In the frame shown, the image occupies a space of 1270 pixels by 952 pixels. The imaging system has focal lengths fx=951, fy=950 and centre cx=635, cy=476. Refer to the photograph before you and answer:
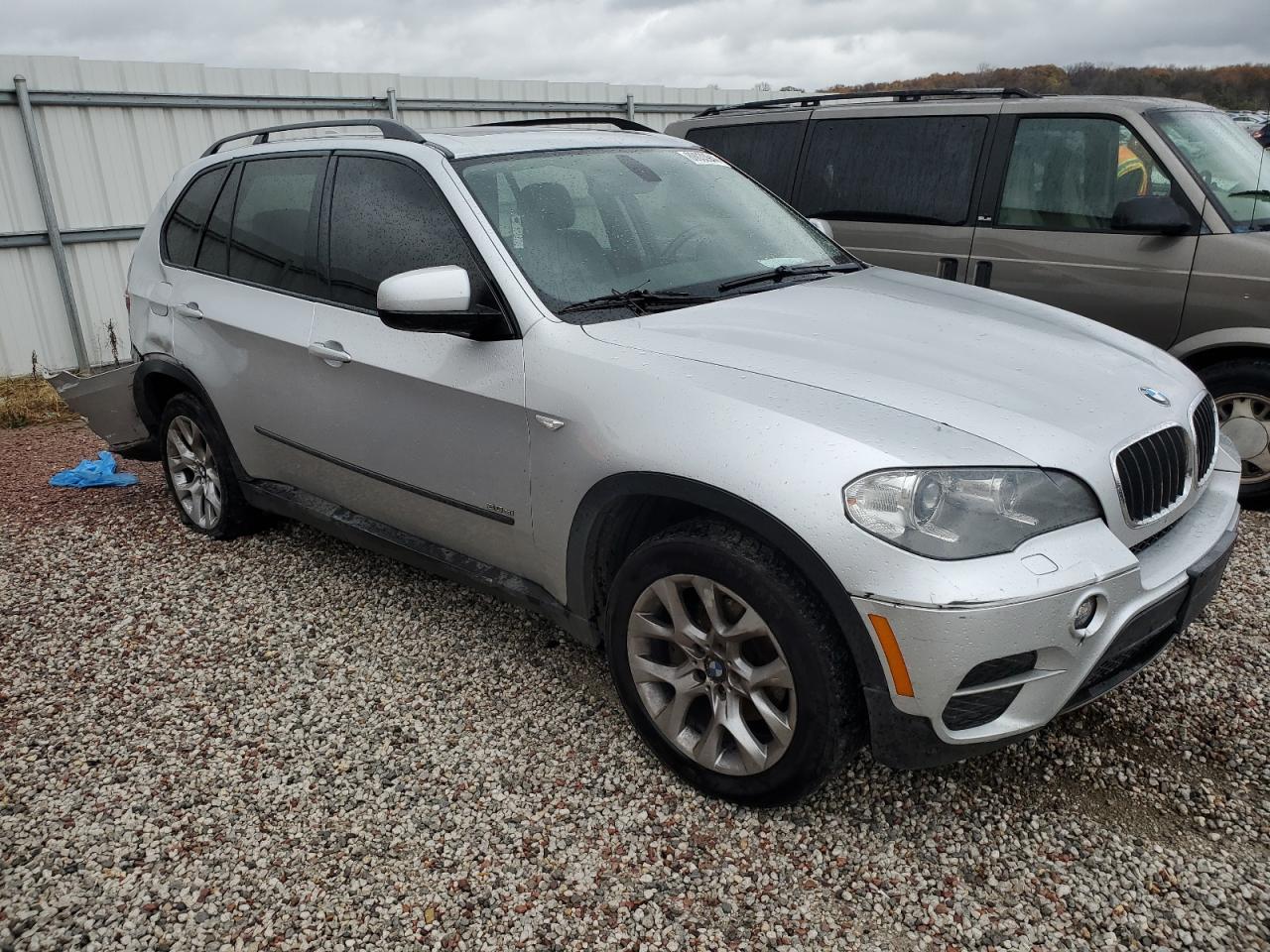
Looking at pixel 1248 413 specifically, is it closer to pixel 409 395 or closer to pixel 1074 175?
pixel 1074 175

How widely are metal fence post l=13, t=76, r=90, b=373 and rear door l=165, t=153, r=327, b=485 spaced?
4734 mm

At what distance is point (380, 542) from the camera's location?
142 inches

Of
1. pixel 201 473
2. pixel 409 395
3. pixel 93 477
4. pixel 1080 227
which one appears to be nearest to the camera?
pixel 409 395

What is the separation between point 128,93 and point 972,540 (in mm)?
8958

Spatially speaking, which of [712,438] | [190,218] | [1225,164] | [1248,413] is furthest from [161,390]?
[1225,164]

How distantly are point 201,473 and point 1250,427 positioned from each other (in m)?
5.09

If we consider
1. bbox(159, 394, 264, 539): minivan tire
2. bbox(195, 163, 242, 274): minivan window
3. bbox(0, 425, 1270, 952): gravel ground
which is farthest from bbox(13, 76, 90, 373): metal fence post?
bbox(0, 425, 1270, 952): gravel ground

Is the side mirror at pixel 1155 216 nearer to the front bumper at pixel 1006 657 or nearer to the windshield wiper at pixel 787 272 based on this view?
the windshield wiper at pixel 787 272

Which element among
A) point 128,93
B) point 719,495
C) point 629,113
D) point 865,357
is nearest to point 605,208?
point 865,357

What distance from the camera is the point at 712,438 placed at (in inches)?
94.7

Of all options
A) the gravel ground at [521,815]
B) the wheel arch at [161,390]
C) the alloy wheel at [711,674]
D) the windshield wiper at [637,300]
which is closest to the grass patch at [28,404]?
the wheel arch at [161,390]

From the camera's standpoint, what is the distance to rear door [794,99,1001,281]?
5.29m

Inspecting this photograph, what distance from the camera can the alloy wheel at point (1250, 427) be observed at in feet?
14.9

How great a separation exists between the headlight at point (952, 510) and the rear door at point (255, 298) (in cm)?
237
